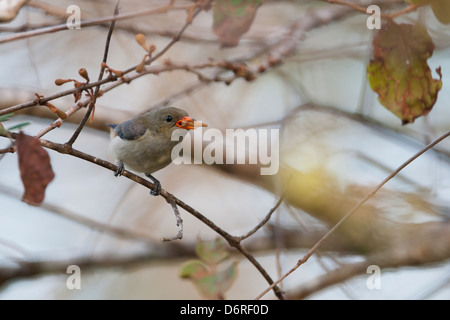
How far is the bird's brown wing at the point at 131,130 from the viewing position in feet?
9.96

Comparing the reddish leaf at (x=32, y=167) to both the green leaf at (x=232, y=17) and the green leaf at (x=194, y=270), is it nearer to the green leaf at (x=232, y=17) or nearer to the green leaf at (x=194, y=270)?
the green leaf at (x=194, y=270)

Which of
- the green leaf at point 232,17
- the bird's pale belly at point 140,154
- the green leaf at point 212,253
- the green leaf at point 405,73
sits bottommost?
the green leaf at point 212,253

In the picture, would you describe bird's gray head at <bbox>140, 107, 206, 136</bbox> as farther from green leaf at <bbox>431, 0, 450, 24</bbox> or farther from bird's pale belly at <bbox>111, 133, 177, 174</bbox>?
green leaf at <bbox>431, 0, 450, 24</bbox>

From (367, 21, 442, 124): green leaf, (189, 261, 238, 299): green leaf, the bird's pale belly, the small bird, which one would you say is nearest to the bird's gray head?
the small bird

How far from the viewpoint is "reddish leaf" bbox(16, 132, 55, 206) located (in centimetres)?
141

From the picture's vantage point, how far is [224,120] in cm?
418

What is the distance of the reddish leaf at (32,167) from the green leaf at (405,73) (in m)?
1.22

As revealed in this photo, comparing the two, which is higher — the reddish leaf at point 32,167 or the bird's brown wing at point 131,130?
the bird's brown wing at point 131,130

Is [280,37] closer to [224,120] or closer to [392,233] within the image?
[224,120]

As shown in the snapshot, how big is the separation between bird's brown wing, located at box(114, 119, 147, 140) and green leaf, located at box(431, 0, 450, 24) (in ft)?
5.82

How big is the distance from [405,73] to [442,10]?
0.86 feet

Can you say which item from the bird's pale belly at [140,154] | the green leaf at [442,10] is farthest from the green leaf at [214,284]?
the green leaf at [442,10]
